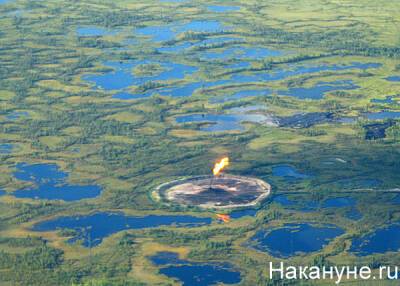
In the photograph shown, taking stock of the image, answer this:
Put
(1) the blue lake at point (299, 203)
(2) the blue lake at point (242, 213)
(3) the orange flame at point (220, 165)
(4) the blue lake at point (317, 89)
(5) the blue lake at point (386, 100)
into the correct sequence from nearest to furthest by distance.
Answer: (2) the blue lake at point (242, 213)
(1) the blue lake at point (299, 203)
(3) the orange flame at point (220, 165)
(5) the blue lake at point (386, 100)
(4) the blue lake at point (317, 89)

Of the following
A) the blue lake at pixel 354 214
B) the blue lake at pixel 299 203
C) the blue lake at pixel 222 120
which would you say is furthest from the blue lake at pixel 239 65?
the blue lake at pixel 354 214

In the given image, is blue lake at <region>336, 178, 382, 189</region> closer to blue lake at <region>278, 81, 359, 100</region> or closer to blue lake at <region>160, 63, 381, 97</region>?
blue lake at <region>278, 81, 359, 100</region>

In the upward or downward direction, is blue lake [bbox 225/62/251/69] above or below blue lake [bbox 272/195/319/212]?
above

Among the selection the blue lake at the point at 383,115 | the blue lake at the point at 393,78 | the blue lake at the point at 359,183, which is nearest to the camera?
the blue lake at the point at 359,183

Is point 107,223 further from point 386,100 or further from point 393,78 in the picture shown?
point 393,78

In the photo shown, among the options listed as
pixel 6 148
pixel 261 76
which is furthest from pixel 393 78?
pixel 6 148

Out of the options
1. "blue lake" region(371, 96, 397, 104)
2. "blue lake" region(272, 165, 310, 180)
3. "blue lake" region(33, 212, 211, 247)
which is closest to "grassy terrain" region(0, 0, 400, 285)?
"blue lake" region(272, 165, 310, 180)

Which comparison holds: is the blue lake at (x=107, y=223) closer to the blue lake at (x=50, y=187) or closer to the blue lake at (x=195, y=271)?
the blue lake at (x=50, y=187)
